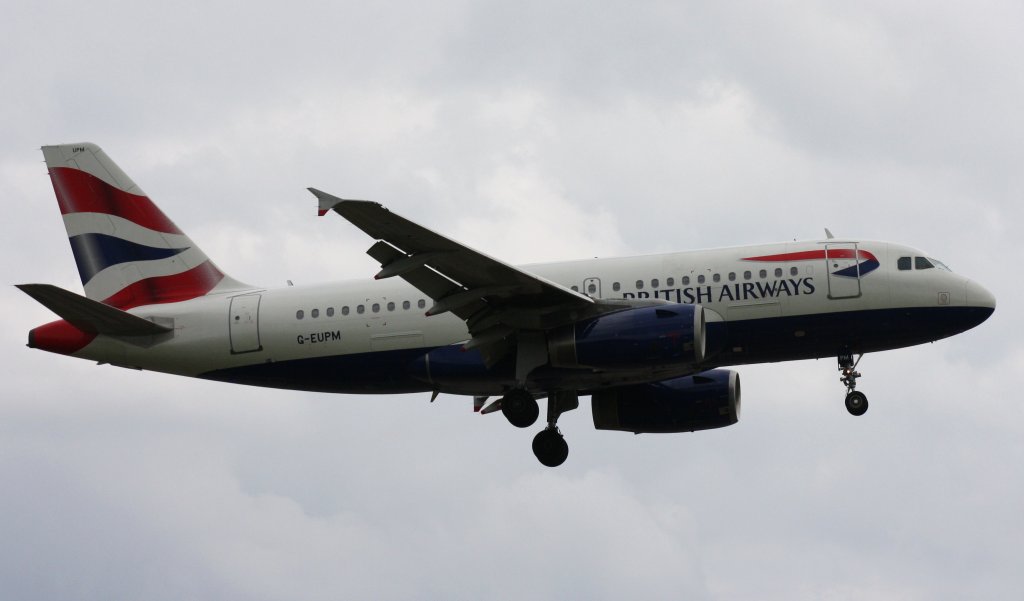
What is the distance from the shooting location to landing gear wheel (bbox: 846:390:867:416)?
119 ft

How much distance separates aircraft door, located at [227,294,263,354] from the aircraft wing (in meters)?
5.65

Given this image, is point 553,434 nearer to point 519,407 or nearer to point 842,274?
point 519,407

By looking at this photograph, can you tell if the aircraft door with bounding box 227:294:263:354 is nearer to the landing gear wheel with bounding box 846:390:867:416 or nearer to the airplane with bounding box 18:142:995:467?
the airplane with bounding box 18:142:995:467

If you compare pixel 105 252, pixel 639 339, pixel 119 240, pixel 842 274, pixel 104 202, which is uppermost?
pixel 104 202

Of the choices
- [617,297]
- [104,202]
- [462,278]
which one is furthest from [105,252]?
[617,297]

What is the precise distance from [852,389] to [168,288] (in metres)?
18.3

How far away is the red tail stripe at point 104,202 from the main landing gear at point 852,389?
731 inches

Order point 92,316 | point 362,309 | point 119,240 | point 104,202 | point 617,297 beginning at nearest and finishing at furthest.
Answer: point 617,297, point 92,316, point 362,309, point 119,240, point 104,202

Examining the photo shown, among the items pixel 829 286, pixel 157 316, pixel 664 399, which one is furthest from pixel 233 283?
pixel 829 286

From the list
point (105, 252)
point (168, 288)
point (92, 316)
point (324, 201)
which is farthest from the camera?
point (105, 252)

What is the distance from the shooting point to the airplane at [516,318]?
33.9 meters

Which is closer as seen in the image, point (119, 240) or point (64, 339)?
point (64, 339)

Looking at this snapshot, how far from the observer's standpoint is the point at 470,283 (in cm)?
3394

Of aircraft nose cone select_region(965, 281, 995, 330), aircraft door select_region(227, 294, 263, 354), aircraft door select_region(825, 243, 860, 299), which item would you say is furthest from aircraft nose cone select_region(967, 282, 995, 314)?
aircraft door select_region(227, 294, 263, 354)
